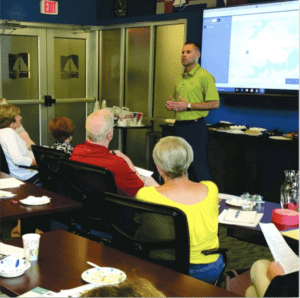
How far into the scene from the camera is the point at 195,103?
192 inches

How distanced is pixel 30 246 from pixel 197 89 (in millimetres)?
3578

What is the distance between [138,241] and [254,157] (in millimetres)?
3439

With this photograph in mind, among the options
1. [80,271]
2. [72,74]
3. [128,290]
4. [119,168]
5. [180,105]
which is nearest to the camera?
[128,290]

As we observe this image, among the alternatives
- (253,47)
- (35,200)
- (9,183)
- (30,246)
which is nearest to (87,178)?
(35,200)

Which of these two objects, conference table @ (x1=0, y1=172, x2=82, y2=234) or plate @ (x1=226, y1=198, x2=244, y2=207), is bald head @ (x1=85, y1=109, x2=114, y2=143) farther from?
plate @ (x1=226, y1=198, x2=244, y2=207)

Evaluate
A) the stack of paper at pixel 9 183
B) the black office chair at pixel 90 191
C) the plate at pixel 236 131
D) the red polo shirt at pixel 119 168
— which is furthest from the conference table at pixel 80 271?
the plate at pixel 236 131

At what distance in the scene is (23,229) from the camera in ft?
11.2

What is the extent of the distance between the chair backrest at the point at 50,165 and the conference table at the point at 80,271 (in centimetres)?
127

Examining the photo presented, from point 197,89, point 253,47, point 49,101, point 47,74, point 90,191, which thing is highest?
point 253,47

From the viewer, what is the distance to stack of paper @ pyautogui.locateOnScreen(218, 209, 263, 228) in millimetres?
2357

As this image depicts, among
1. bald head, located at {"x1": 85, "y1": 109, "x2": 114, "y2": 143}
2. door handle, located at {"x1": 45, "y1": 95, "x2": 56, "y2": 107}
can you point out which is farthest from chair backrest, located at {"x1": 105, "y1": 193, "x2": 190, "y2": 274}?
door handle, located at {"x1": 45, "y1": 95, "x2": 56, "y2": 107}

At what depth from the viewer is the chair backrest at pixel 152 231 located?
5.93 ft

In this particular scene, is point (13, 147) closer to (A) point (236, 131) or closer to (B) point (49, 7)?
(A) point (236, 131)

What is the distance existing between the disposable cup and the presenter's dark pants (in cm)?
344
